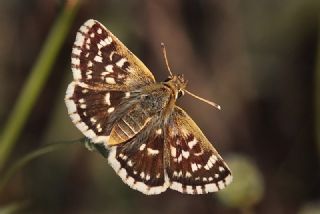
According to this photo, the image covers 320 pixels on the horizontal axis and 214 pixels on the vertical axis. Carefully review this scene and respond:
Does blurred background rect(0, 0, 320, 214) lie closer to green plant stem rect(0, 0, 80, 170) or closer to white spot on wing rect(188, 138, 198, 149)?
green plant stem rect(0, 0, 80, 170)

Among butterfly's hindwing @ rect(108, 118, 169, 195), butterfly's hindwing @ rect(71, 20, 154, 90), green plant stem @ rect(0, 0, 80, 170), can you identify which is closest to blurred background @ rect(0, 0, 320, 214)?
green plant stem @ rect(0, 0, 80, 170)

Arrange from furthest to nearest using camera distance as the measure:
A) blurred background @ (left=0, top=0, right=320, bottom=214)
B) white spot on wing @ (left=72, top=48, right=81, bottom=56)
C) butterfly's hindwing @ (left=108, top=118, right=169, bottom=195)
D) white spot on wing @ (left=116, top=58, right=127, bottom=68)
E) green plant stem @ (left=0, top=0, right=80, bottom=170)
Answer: blurred background @ (left=0, top=0, right=320, bottom=214) < green plant stem @ (left=0, top=0, right=80, bottom=170) < white spot on wing @ (left=116, top=58, right=127, bottom=68) < white spot on wing @ (left=72, top=48, right=81, bottom=56) < butterfly's hindwing @ (left=108, top=118, right=169, bottom=195)

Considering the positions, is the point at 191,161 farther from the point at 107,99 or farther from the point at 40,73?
the point at 40,73

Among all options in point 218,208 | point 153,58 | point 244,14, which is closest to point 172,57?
point 153,58

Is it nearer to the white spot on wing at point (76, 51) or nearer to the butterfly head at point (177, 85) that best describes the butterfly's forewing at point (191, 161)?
the butterfly head at point (177, 85)

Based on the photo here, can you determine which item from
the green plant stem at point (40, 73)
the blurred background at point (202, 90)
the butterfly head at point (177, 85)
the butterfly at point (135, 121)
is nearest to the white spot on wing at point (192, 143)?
the butterfly at point (135, 121)

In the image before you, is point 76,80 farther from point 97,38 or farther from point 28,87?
point 28,87
